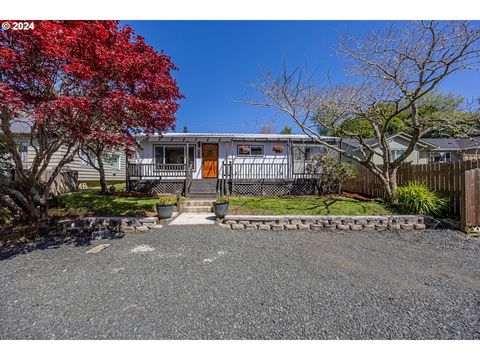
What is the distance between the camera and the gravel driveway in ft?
6.74

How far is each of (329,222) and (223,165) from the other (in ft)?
20.2

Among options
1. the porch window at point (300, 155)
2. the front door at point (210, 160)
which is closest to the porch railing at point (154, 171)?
the front door at point (210, 160)

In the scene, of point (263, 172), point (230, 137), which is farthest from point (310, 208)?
point (230, 137)

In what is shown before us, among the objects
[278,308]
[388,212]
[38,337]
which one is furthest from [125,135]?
[388,212]

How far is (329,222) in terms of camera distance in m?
5.71

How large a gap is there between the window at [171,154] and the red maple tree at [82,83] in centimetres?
678

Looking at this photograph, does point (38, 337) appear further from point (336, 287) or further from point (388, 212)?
point (388, 212)

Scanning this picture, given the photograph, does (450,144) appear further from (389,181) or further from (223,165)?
(223,165)

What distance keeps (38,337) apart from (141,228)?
11.7 ft

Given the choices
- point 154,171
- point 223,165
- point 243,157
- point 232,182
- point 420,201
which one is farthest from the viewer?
point 243,157

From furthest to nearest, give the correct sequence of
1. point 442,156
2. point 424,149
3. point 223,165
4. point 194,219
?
point 442,156 → point 424,149 → point 223,165 → point 194,219

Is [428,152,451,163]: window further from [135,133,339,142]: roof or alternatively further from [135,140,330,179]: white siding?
[135,140,330,179]: white siding

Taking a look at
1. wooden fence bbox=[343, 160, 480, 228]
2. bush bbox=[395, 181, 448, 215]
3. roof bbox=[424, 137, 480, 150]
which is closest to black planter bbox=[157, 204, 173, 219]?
bush bbox=[395, 181, 448, 215]

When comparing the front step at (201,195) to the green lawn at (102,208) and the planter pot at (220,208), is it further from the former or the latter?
the planter pot at (220,208)
